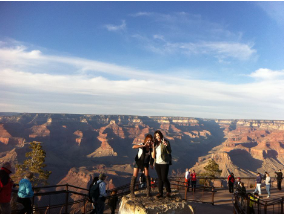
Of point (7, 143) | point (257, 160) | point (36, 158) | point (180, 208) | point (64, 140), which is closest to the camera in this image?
A: point (180, 208)

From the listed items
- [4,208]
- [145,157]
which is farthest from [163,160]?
[4,208]

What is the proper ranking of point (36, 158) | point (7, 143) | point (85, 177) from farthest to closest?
point (7, 143)
point (85, 177)
point (36, 158)

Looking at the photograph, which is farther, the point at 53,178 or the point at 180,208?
the point at 53,178

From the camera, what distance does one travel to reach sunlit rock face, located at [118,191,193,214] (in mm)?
4445

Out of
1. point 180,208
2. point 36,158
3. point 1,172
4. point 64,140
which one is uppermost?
point 1,172

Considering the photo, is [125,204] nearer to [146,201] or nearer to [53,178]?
[146,201]

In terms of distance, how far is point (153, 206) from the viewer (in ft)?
14.9

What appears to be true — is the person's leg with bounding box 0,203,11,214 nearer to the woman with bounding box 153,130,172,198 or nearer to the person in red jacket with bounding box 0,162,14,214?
the person in red jacket with bounding box 0,162,14,214

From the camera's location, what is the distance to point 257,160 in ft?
445

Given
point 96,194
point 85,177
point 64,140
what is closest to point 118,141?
point 64,140

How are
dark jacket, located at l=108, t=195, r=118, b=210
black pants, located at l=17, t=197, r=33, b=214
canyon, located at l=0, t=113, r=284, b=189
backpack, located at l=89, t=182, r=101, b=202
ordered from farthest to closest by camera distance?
canyon, located at l=0, t=113, r=284, b=189 → dark jacket, located at l=108, t=195, r=118, b=210 → backpack, located at l=89, t=182, r=101, b=202 → black pants, located at l=17, t=197, r=33, b=214

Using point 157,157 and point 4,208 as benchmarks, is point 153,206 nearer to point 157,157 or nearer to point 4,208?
point 157,157

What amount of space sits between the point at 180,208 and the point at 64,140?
588 feet

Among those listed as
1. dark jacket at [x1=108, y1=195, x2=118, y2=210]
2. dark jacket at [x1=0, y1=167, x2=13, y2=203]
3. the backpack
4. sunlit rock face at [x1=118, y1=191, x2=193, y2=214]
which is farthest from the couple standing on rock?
dark jacket at [x1=0, y1=167, x2=13, y2=203]
